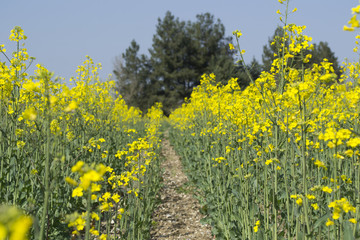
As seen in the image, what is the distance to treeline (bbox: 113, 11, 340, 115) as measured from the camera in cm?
4003

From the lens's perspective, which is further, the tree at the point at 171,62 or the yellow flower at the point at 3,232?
the tree at the point at 171,62

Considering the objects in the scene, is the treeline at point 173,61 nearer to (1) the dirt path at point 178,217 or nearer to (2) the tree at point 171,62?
(2) the tree at point 171,62

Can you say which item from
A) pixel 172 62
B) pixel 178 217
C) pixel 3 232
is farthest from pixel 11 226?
pixel 172 62

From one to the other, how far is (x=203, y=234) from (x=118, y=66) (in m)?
42.2

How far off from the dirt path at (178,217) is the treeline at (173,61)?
31.6 metres

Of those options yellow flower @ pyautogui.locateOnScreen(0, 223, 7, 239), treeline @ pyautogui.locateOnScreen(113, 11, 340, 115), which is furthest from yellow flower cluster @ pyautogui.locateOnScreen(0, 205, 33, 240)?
treeline @ pyautogui.locateOnScreen(113, 11, 340, 115)

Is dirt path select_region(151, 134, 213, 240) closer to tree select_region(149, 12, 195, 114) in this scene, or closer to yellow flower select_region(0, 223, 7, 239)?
yellow flower select_region(0, 223, 7, 239)

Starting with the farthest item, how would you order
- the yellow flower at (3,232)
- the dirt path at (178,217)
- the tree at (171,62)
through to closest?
the tree at (171,62)
the dirt path at (178,217)
the yellow flower at (3,232)

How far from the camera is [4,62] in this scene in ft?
14.6

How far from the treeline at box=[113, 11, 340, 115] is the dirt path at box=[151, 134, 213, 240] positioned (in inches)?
1242

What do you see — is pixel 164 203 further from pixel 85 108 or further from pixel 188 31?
pixel 188 31

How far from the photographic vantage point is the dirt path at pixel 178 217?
15.4 ft

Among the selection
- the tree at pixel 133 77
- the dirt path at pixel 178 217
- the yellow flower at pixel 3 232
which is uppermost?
the tree at pixel 133 77

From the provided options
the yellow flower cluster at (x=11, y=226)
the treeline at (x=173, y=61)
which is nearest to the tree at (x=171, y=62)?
the treeline at (x=173, y=61)
